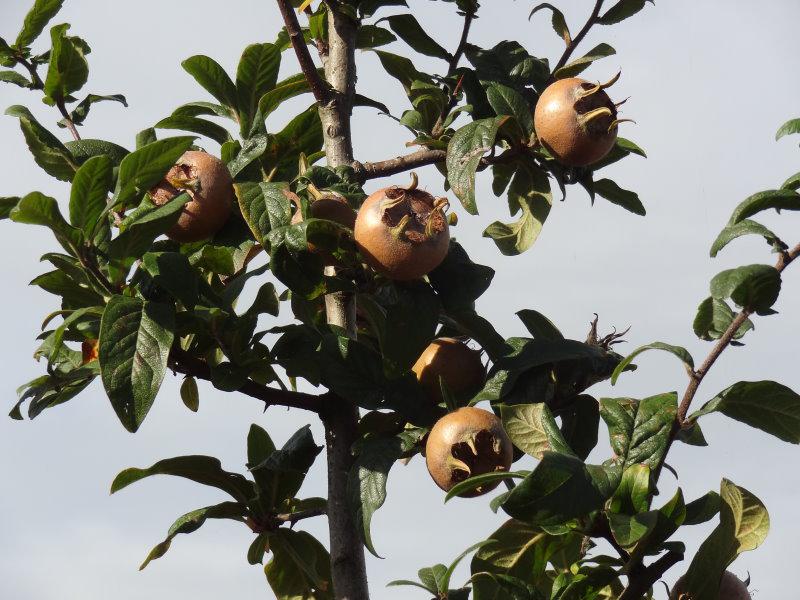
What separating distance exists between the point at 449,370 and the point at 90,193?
827 millimetres

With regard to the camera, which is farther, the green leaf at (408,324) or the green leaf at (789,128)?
the green leaf at (408,324)

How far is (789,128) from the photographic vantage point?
177cm

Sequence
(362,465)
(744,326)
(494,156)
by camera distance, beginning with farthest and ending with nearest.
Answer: (494,156) < (362,465) < (744,326)

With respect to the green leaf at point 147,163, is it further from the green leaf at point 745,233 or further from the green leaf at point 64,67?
the green leaf at point 745,233

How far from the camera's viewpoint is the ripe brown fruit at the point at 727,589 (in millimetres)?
1807

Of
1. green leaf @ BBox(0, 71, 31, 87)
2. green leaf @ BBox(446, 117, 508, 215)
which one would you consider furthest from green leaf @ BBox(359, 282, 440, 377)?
green leaf @ BBox(0, 71, 31, 87)

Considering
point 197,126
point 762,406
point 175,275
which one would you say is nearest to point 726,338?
point 762,406

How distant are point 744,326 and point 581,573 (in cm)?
52

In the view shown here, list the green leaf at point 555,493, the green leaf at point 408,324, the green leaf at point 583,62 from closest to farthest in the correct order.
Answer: the green leaf at point 555,493 → the green leaf at point 408,324 → the green leaf at point 583,62

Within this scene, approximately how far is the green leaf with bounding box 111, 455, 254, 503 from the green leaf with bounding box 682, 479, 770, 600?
994 mm

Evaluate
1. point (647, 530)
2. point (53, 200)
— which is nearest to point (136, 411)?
point (53, 200)

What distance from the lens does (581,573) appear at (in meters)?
1.75

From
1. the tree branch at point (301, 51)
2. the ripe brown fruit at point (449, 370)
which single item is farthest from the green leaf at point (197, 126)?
the ripe brown fruit at point (449, 370)

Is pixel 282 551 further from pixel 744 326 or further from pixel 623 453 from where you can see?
pixel 744 326
